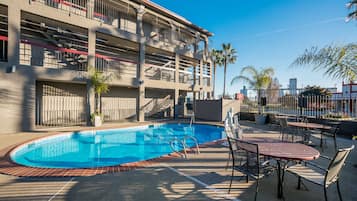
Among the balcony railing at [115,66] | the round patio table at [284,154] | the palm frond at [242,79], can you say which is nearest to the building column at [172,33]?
the balcony railing at [115,66]

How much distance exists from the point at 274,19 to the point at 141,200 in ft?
A: 50.3

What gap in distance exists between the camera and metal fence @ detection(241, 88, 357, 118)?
10.4 meters

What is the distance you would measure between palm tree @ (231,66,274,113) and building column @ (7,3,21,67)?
14625mm

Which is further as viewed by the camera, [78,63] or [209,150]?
[78,63]

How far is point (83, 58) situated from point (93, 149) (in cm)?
725

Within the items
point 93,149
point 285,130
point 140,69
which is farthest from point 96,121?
point 285,130

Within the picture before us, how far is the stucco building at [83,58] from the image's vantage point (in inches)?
358

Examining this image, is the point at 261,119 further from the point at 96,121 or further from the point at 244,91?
the point at 96,121

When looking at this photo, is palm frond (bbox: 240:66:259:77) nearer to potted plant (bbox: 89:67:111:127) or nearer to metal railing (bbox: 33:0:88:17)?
potted plant (bbox: 89:67:111:127)

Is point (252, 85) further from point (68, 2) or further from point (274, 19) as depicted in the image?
point (68, 2)

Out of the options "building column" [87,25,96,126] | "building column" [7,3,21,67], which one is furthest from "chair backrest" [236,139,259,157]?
"building column" [7,3,21,67]

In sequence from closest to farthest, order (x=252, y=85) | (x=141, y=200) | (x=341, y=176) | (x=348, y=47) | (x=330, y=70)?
(x=141, y=200)
(x=341, y=176)
(x=348, y=47)
(x=330, y=70)
(x=252, y=85)

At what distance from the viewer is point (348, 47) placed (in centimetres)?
473

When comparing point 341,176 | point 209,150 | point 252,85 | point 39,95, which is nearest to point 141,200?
point 209,150
